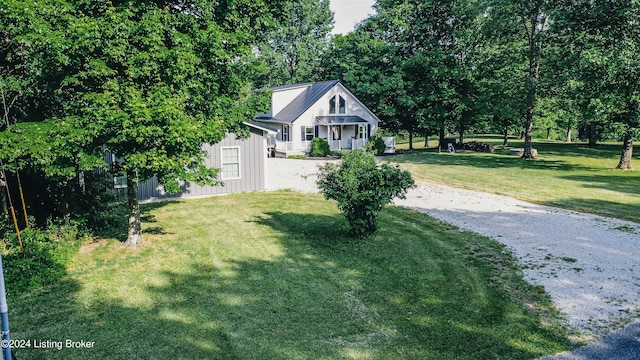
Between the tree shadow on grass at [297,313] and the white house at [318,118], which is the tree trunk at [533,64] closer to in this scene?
the white house at [318,118]

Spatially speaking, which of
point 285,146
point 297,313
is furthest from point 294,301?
point 285,146

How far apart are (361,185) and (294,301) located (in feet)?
14.1

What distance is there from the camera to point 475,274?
930 cm

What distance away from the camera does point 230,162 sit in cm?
1839

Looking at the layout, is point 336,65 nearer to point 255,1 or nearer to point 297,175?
point 297,175

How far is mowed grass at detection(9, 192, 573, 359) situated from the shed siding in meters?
5.25

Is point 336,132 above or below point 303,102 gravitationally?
below

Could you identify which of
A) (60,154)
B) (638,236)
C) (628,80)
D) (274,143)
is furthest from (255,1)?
(274,143)

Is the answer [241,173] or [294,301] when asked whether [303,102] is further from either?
[294,301]

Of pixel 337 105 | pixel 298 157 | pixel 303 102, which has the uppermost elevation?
pixel 303 102

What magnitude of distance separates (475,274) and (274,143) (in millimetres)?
30165

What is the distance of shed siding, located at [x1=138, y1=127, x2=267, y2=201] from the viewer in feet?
57.6

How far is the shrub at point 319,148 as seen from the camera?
3403cm

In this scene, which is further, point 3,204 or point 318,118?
point 318,118
